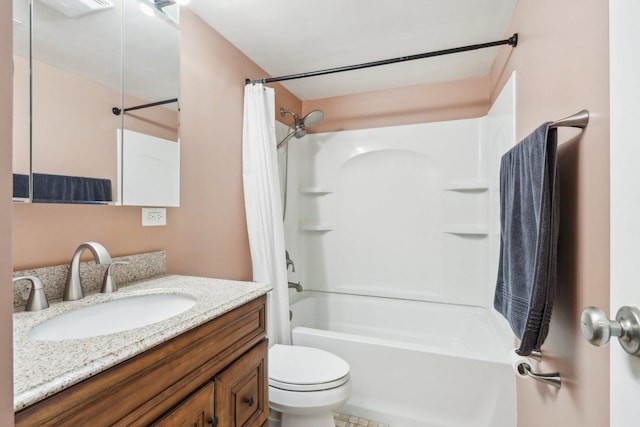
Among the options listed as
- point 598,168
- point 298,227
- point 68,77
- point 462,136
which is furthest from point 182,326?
point 462,136

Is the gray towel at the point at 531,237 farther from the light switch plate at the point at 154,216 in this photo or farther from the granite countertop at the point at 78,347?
the light switch plate at the point at 154,216

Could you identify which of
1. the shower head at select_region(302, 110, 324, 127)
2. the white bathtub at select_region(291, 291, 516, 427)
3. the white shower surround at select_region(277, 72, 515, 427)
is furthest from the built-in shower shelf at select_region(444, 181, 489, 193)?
the shower head at select_region(302, 110, 324, 127)

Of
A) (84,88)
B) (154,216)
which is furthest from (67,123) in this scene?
(154,216)

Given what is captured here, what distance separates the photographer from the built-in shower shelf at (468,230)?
2.31 m

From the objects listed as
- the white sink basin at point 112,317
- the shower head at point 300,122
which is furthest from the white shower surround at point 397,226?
the white sink basin at point 112,317

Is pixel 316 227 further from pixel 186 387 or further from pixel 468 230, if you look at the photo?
pixel 186 387

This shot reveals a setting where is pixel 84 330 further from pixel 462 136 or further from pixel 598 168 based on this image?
pixel 462 136

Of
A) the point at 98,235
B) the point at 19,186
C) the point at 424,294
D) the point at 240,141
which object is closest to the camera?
the point at 19,186

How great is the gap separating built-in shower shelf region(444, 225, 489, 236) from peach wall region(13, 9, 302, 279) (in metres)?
1.65

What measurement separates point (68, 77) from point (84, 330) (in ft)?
2.88

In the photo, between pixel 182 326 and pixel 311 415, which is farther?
pixel 311 415

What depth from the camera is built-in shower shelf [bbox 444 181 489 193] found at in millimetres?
2313

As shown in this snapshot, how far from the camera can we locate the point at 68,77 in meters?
1.04

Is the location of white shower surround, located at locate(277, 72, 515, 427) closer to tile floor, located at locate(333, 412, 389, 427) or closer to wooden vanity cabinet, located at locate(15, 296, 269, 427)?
tile floor, located at locate(333, 412, 389, 427)
